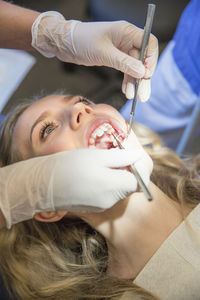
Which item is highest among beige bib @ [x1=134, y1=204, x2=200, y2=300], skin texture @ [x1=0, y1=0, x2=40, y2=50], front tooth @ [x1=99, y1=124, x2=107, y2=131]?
skin texture @ [x1=0, y1=0, x2=40, y2=50]

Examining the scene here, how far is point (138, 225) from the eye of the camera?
1298 millimetres

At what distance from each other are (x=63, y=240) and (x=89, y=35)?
2.97ft

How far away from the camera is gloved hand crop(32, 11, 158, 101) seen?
3.96 feet

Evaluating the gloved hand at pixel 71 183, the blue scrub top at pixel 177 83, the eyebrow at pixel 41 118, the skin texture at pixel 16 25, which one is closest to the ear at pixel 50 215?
the gloved hand at pixel 71 183

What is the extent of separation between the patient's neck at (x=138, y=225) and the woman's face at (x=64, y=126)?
26 centimetres

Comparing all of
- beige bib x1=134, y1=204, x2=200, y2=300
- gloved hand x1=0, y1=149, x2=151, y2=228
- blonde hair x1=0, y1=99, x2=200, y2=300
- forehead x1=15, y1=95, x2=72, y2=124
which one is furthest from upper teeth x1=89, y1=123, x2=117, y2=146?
beige bib x1=134, y1=204, x2=200, y2=300

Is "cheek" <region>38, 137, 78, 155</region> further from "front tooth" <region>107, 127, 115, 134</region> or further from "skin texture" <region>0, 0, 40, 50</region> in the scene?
"skin texture" <region>0, 0, 40, 50</region>

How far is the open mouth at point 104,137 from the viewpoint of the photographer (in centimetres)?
124

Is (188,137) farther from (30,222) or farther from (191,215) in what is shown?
(30,222)

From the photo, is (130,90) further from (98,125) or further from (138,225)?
(138,225)

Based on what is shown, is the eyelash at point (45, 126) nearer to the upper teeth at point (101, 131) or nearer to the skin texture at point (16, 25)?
the upper teeth at point (101, 131)

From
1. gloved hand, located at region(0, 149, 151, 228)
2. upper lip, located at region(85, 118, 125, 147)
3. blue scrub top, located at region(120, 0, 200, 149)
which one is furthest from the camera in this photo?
blue scrub top, located at region(120, 0, 200, 149)

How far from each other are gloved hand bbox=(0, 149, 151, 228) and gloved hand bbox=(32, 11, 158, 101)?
0.31m

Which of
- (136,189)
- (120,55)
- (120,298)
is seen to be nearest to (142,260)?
(120,298)
